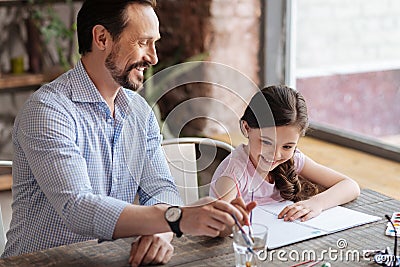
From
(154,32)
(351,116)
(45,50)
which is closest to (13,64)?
(45,50)

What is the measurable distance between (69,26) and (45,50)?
194 mm

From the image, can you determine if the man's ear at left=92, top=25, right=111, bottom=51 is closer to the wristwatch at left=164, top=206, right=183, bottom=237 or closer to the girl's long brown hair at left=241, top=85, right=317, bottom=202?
the girl's long brown hair at left=241, top=85, right=317, bottom=202

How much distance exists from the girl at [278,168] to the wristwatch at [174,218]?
0.35m

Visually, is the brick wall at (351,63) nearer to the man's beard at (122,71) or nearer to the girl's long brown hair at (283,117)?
the girl's long brown hair at (283,117)

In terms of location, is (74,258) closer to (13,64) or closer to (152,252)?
(152,252)

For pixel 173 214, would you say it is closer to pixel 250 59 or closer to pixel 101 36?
pixel 101 36

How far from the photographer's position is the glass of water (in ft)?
5.25

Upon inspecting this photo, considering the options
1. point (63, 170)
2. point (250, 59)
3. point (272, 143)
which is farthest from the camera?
point (250, 59)

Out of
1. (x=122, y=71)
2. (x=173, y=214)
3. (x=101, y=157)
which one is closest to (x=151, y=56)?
(x=122, y=71)

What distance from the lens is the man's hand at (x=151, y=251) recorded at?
1.67 m

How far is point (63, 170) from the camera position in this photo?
1.79m

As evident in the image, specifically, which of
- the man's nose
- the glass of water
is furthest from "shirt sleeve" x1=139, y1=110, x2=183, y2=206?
the glass of water

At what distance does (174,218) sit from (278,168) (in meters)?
0.56

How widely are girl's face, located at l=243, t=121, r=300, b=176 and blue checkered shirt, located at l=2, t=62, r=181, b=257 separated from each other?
0.27 meters
